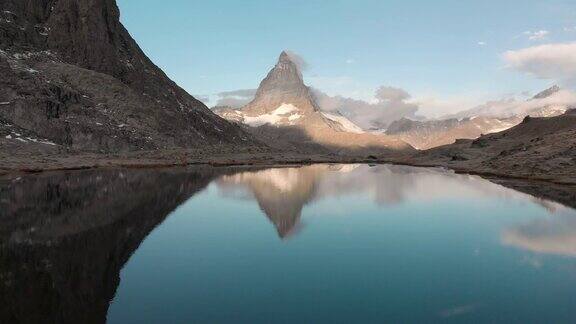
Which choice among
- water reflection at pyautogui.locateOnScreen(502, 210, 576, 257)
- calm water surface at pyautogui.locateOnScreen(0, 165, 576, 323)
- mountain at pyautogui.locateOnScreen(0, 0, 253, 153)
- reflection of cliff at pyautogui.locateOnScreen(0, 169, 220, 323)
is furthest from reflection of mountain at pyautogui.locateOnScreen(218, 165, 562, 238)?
mountain at pyautogui.locateOnScreen(0, 0, 253, 153)

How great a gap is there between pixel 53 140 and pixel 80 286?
132 m

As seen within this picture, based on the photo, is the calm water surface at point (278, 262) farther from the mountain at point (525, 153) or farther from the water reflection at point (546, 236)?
the mountain at point (525, 153)

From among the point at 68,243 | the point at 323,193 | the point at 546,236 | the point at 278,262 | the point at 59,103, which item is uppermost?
the point at 59,103

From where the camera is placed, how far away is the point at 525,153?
117375 millimetres

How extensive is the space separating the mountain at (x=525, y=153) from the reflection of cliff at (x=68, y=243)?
7110 centimetres

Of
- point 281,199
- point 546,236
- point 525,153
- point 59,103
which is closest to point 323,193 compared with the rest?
point 281,199

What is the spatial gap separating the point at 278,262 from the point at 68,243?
13.1 metres

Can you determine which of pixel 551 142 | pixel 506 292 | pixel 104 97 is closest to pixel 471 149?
pixel 551 142

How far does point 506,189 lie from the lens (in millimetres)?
76812

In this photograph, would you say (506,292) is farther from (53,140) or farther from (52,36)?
(52,36)

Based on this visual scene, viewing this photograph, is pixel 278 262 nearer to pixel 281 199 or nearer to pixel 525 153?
pixel 281 199

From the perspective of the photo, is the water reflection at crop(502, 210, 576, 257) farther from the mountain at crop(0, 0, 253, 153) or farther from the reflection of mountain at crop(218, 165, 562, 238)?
the mountain at crop(0, 0, 253, 153)

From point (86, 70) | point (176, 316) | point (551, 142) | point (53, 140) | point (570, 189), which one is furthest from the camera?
point (86, 70)

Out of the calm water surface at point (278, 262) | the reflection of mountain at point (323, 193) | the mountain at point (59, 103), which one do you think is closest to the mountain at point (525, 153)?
the reflection of mountain at point (323, 193)
